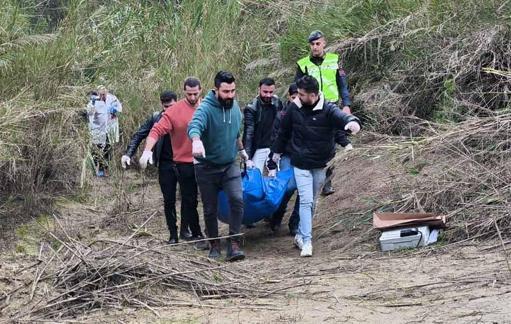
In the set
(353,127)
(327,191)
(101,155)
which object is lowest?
(327,191)

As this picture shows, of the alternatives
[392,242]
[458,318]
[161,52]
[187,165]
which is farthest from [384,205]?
[161,52]

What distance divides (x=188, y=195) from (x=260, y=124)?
1135mm

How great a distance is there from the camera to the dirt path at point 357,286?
525 cm

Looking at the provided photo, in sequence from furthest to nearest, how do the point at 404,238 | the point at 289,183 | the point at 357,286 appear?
the point at 289,183 → the point at 404,238 → the point at 357,286

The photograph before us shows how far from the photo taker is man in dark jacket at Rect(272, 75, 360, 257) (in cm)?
762

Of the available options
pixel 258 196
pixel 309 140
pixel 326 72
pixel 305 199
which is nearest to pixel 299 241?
pixel 305 199

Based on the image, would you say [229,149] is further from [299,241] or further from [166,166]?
[166,166]

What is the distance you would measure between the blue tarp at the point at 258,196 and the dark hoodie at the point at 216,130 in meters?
0.64

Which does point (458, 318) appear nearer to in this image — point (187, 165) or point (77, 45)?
point (187, 165)

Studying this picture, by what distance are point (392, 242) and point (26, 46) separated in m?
5.44

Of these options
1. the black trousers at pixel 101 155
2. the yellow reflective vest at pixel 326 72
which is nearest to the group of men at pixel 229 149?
the yellow reflective vest at pixel 326 72

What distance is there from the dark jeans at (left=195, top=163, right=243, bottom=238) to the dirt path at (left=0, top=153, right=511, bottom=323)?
0.41m

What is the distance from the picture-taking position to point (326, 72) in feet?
30.3

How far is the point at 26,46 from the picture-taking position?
1023 cm
